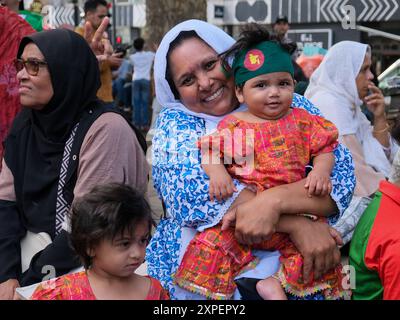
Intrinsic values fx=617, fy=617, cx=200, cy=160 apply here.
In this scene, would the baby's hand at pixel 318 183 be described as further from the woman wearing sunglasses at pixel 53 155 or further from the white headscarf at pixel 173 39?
the woman wearing sunglasses at pixel 53 155

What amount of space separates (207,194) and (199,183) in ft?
0.16

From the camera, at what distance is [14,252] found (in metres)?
2.77

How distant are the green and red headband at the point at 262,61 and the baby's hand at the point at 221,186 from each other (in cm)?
37

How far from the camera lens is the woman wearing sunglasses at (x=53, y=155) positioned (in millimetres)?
2650

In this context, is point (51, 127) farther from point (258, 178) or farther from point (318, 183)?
point (318, 183)

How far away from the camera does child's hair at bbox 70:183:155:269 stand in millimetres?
2109

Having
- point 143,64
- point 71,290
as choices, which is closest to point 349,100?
point 71,290

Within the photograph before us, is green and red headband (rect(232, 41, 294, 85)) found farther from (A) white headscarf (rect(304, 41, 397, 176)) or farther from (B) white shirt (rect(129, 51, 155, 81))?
(B) white shirt (rect(129, 51, 155, 81))

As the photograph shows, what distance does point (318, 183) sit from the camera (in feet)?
7.03

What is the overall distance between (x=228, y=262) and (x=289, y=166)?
0.40 meters

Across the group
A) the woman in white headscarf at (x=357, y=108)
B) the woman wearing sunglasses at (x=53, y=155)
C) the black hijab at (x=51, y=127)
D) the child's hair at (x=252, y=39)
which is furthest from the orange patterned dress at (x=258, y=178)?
the woman in white headscarf at (x=357, y=108)

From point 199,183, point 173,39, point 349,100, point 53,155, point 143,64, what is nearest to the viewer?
point 199,183
